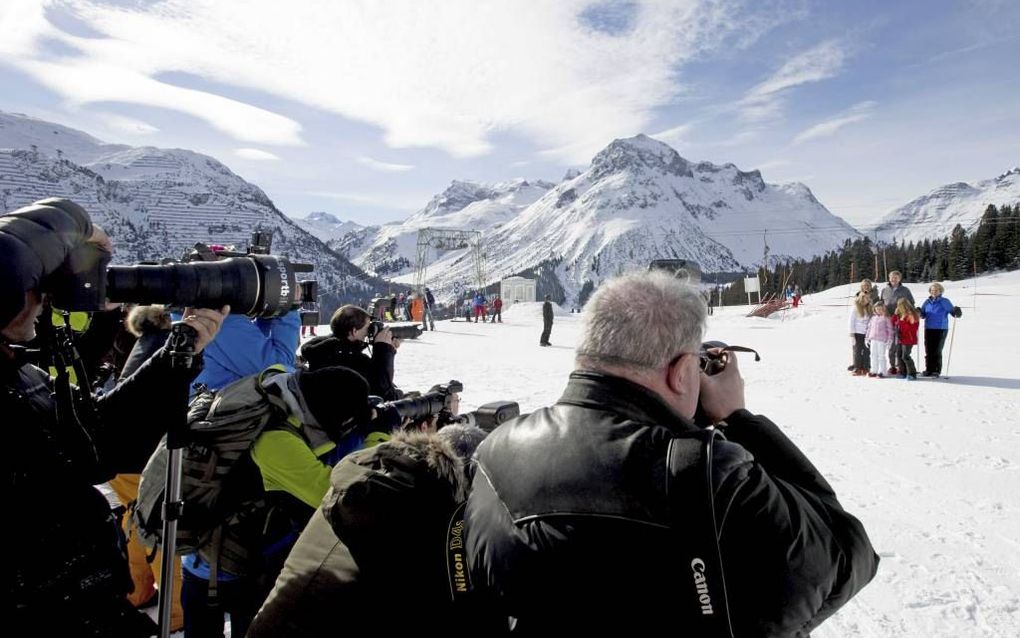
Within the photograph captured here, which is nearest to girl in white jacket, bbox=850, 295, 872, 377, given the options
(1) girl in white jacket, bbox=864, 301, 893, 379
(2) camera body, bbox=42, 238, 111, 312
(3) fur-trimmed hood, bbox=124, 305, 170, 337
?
(1) girl in white jacket, bbox=864, 301, 893, 379

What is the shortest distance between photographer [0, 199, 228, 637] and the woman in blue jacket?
12.2 m

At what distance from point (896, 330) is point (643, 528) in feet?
37.9

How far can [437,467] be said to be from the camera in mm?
1649

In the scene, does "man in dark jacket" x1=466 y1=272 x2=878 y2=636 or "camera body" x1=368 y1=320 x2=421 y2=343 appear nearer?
"man in dark jacket" x1=466 y1=272 x2=878 y2=636

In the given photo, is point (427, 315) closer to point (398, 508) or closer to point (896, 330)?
point (896, 330)

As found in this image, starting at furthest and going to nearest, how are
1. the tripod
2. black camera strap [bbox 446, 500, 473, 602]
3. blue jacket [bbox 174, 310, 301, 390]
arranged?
blue jacket [bbox 174, 310, 301, 390]
the tripod
black camera strap [bbox 446, 500, 473, 602]

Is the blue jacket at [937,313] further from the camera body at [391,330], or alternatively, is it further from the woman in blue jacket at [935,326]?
the camera body at [391,330]

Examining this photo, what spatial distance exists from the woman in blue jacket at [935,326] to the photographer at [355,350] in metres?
10.2

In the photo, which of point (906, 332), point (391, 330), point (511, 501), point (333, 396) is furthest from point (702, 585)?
point (906, 332)

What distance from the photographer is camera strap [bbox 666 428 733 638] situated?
120 cm

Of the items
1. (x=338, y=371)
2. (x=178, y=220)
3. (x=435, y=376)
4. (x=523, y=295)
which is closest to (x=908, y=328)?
(x=435, y=376)

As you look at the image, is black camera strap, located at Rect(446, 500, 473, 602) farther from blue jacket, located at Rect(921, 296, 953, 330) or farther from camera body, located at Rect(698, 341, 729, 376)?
blue jacket, located at Rect(921, 296, 953, 330)

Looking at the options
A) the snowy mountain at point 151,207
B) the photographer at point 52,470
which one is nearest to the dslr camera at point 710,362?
the photographer at point 52,470

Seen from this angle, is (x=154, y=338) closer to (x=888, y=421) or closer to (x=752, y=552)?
(x=752, y=552)
